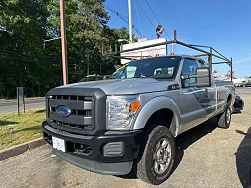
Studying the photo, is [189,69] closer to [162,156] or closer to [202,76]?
[202,76]

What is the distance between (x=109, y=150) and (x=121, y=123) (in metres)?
0.37

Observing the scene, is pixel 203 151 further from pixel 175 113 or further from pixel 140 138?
pixel 140 138

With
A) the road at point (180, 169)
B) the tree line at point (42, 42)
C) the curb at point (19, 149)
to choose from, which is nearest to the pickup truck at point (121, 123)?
the road at point (180, 169)

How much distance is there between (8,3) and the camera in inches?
1106

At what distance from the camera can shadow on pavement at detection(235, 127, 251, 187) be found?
3.86m

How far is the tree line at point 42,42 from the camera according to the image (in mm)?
30448

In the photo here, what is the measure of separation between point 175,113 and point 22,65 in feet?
105

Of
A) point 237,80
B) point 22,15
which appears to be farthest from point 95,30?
point 237,80

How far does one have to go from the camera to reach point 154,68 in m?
4.95

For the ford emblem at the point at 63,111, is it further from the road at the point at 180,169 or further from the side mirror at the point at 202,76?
the side mirror at the point at 202,76

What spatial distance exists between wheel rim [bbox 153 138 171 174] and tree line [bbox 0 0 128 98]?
704 inches

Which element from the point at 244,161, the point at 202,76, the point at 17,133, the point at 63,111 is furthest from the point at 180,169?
the point at 17,133

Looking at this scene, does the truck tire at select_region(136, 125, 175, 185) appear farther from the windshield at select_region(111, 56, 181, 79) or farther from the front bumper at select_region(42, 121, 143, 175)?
the windshield at select_region(111, 56, 181, 79)

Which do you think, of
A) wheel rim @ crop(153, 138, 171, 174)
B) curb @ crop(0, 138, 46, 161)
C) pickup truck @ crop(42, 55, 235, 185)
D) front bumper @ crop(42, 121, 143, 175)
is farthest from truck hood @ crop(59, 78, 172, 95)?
curb @ crop(0, 138, 46, 161)
